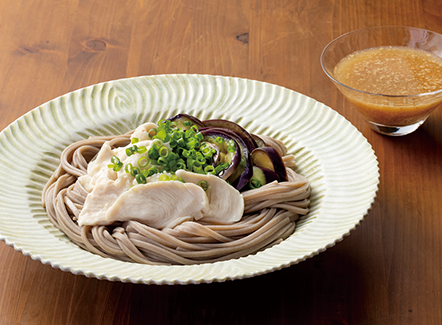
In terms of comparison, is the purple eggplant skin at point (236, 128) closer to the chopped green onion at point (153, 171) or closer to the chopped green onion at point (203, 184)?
the chopped green onion at point (203, 184)

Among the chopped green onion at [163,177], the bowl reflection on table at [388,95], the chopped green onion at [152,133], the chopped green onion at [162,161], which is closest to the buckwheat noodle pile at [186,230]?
the chopped green onion at [163,177]

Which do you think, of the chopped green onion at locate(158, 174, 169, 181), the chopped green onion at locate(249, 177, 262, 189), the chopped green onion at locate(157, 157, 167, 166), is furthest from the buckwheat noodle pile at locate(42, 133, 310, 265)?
the chopped green onion at locate(157, 157, 167, 166)

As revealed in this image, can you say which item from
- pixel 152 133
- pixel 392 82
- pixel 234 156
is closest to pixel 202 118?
pixel 152 133

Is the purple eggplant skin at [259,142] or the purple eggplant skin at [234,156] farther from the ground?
the purple eggplant skin at [234,156]

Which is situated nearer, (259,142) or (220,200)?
(220,200)

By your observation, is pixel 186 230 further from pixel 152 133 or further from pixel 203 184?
pixel 152 133
